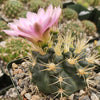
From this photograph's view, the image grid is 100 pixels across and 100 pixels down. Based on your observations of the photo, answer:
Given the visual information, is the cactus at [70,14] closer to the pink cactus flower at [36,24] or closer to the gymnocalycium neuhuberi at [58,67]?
the gymnocalycium neuhuberi at [58,67]

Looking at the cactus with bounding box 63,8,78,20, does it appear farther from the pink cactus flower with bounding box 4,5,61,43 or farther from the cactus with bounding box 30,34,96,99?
the pink cactus flower with bounding box 4,5,61,43

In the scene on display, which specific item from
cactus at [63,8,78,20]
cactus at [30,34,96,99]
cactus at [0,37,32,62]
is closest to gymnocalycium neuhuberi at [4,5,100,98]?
cactus at [30,34,96,99]

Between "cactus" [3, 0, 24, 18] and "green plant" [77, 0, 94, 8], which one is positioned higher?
"cactus" [3, 0, 24, 18]

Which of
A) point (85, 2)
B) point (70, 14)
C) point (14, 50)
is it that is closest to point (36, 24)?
point (14, 50)

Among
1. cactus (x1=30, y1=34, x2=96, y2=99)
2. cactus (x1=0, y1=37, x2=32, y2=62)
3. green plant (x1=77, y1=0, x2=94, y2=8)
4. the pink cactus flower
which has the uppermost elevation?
the pink cactus flower

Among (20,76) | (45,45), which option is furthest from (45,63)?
(20,76)

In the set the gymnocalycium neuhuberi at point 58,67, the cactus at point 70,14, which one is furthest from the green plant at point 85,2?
the gymnocalycium neuhuberi at point 58,67
